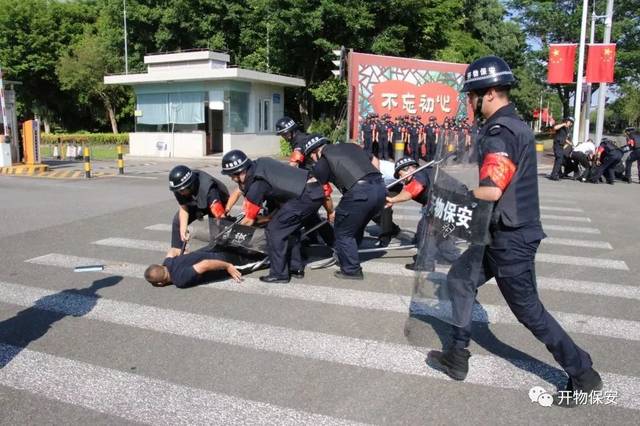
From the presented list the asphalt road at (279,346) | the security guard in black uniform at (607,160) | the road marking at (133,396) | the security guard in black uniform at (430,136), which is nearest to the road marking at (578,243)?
the asphalt road at (279,346)

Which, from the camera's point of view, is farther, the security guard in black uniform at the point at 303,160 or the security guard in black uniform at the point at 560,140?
the security guard in black uniform at the point at 560,140

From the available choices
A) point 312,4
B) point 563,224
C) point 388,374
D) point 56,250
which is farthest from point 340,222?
point 312,4

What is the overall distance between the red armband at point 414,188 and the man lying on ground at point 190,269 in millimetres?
2259

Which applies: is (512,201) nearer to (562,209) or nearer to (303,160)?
(303,160)

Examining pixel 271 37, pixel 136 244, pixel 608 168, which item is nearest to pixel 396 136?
pixel 608 168

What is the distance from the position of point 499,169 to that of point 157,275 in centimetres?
367

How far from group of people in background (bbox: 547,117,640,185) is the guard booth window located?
13810 millimetres

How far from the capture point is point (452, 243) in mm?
3393

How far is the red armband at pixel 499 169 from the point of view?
3014mm

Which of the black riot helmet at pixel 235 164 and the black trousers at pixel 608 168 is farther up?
the black riot helmet at pixel 235 164

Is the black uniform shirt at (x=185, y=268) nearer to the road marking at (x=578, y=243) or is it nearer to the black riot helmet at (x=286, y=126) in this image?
the black riot helmet at (x=286, y=126)

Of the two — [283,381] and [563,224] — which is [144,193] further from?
[283,381]

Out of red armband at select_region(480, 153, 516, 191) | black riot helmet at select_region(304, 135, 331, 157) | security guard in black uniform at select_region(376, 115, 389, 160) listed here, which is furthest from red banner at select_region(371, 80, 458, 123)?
red armband at select_region(480, 153, 516, 191)

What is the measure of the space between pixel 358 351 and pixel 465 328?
0.90 m
